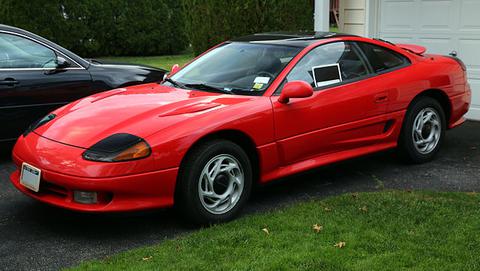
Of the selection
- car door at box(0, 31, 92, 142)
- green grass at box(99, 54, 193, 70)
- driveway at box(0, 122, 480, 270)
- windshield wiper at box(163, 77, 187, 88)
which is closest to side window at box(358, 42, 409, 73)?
driveway at box(0, 122, 480, 270)

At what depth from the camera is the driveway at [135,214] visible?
3957 millimetres

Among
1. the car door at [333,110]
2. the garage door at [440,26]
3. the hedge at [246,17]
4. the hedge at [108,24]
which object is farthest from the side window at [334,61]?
the hedge at [108,24]

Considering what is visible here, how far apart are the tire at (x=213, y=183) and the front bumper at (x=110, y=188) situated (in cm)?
11

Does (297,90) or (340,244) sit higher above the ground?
(297,90)

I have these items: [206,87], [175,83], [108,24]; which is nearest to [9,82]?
[175,83]

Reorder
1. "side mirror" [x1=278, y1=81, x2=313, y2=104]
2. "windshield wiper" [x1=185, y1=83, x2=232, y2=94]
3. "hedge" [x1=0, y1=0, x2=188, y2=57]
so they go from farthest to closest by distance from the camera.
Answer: "hedge" [x1=0, y1=0, x2=188, y2=57] → "windshield wiper" [x1=185, y1=83, x2=232, y2=94] → "side mirror" [x1=278, y1=81, x2=313, y2=104]

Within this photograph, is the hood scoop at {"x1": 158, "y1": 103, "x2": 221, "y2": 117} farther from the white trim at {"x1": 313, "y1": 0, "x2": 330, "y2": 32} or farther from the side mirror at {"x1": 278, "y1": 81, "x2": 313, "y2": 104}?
the white trim at {"x1": 313, "y1": 0, "x2": 330, "y2": 32}

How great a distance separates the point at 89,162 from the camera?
12.9 ft

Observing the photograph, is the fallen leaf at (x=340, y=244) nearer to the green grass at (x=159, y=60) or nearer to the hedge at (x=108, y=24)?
the green grass at (x=159, y=60)

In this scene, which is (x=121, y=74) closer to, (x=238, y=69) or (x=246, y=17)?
(x=238, y=69)

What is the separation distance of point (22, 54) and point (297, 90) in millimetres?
3363

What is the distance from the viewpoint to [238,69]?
518cm

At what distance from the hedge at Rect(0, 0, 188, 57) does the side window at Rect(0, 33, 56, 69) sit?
10.3 meters

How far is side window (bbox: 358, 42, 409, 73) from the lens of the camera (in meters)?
5.62
